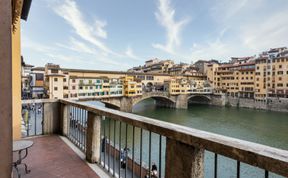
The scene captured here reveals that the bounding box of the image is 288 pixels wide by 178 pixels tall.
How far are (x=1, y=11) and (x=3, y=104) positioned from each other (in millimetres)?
431

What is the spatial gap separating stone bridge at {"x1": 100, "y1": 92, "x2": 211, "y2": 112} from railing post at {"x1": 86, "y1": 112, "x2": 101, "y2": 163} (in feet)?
89.3

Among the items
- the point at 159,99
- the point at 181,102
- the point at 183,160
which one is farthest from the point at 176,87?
the point at 183,160

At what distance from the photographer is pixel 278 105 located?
35.1 metres

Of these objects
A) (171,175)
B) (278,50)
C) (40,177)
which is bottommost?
(40,177)

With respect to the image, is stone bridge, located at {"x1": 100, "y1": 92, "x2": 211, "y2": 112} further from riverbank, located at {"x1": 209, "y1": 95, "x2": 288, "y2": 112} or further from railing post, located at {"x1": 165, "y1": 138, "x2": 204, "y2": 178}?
railing post, located at {"x1": 165, "y1": 138, "x2": 204, "y2": 178}

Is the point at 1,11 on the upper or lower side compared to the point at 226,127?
upper

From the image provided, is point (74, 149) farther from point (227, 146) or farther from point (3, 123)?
point (227, 146)

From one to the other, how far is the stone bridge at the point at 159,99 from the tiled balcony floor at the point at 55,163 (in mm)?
26369

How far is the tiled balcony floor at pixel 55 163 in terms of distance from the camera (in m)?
2.66

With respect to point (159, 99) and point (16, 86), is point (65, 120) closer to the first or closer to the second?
point (16, 86)

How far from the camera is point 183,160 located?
132 centimetres


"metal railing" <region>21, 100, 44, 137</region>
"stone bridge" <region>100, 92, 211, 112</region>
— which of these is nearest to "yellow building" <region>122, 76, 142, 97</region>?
"stone bridge" <region>100, 92, 211, 112</region>

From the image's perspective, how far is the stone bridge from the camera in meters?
32.3

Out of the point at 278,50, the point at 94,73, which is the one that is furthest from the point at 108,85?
the point at 278,50
